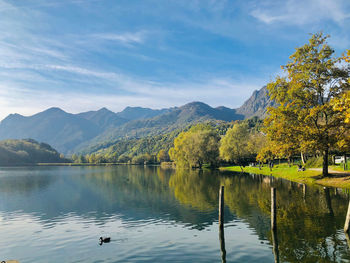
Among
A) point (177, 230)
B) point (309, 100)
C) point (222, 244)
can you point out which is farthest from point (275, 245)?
point (309, 100)

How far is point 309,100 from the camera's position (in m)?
54.1

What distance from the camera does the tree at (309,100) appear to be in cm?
5072

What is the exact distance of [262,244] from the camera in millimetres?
23094

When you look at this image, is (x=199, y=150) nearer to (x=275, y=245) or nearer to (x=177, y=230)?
(x=177, y=230)

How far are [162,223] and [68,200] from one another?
28701 mm

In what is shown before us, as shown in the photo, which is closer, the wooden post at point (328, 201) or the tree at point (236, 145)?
the wooden post at point (328, 201)

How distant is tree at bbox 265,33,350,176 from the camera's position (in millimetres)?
50719

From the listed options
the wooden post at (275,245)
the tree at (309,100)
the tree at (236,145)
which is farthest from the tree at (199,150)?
the wooden post at (275,245)

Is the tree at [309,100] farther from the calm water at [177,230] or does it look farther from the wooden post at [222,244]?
the wooden post at [222,244]

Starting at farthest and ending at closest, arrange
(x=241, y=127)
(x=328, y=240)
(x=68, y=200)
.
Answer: (x=241, y=127) < (x=68, y=200) < (x=328, y=240)

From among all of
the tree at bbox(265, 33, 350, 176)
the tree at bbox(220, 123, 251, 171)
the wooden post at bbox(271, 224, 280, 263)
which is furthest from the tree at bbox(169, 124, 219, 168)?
the wooden post at bbox(271, 224, 280, 263)

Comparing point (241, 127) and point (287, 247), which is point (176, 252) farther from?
point (241, 127)

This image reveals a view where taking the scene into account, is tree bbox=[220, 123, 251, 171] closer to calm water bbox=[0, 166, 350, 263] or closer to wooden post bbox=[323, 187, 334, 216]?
wooden post bbox=[323, 187, 334, 216]

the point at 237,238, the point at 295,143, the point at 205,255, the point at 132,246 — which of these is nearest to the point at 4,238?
the point at 132,246
